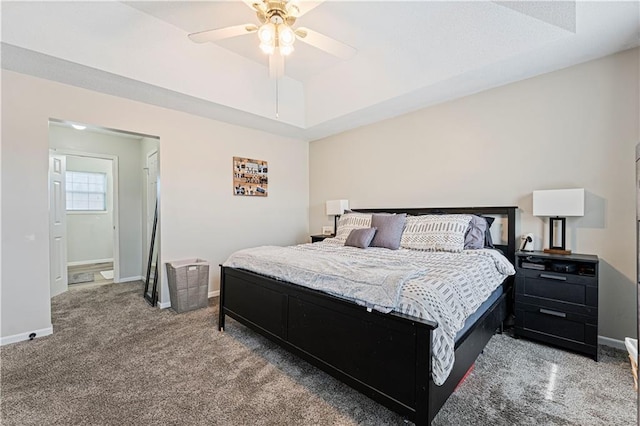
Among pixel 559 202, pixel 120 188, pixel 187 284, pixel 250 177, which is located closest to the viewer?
pixel 559 202

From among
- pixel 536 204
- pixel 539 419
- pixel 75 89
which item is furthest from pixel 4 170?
pixel 536 204

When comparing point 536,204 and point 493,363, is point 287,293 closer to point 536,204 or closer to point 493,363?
point 493,363

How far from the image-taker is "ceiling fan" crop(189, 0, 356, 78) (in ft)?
6.73

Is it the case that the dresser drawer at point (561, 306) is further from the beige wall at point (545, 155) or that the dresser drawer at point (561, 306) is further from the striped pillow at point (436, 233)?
the striped pillow at point (436, 233)

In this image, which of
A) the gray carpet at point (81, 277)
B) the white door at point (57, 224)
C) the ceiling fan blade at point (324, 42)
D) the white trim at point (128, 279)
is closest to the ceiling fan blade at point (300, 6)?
the ceiling fan blade at point (324, 42)

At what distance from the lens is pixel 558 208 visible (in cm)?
256

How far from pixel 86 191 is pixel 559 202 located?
8604 mm

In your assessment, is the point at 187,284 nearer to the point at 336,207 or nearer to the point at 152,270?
the point at 152,270

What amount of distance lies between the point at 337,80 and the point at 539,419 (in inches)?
152

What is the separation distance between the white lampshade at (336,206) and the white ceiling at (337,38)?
4.42 ft

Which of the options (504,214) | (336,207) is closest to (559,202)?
(504,214)

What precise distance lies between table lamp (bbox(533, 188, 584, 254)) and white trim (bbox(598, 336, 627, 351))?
844 millimetres

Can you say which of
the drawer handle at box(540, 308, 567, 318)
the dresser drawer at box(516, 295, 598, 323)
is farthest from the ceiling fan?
the drawer handle at box(540, 308, 567, 318)

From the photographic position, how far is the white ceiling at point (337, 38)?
90.9 inches
